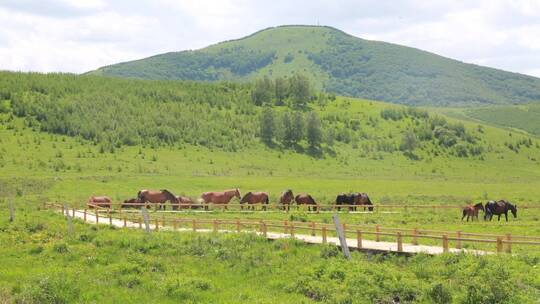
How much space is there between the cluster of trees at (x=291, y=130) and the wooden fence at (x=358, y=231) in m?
68.8

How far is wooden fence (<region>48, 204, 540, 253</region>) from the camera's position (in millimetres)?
22953

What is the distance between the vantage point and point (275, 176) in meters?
87.1

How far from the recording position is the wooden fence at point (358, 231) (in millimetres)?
22953

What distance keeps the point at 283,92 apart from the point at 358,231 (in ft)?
376

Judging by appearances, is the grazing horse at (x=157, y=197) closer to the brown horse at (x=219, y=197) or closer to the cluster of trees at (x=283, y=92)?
the brown horse at (x=219, y=197)

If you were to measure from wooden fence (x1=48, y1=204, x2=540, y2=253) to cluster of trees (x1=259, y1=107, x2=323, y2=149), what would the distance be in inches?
2709

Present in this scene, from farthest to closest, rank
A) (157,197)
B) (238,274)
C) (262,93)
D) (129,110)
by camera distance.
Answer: (262,93) → (129,110) → (157,197) → (238,274)

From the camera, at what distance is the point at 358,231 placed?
2528 cm

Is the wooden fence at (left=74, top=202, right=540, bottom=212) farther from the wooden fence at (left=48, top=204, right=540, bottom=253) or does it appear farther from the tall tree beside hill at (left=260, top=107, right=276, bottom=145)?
the tall tree beside hill at (left=260, top=107, right=276, bottom=145)

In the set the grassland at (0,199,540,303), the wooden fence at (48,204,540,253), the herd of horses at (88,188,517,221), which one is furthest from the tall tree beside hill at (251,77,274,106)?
the grassland at (0,199,540,303)

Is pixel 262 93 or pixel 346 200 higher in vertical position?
pixel 262 93

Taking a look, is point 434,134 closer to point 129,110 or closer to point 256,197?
point 129,110

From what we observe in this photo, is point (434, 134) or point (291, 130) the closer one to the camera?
point (291, 130)

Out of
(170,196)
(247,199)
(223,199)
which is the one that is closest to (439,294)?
(247,199)
